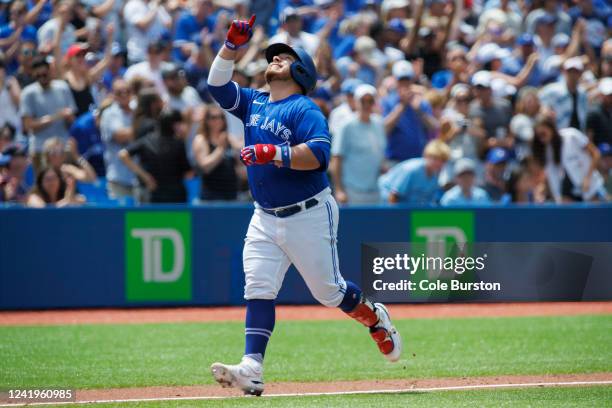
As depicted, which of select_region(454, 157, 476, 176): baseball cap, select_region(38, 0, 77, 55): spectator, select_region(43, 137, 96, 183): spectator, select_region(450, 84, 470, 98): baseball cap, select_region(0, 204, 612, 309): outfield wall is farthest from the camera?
select_region(38, 0, 77, 55): spectator

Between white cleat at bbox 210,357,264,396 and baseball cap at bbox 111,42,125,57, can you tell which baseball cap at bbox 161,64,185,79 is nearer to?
baseball cap at bbox 111,42,125,57

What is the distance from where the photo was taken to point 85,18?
14.9 m

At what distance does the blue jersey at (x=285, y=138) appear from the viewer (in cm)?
644

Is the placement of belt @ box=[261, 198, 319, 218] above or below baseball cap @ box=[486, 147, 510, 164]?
above

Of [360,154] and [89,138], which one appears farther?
[89,138]

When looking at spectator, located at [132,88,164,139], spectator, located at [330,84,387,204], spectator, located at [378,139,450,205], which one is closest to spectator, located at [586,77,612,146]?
spectator, located at [378,139,450,205]

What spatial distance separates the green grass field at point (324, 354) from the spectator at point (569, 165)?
2658mm

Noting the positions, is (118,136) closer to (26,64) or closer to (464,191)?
(26,64)

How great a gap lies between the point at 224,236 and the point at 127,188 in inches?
59.6

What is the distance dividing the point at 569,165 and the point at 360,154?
280 cm

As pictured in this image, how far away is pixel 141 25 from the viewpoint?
14.5 metres

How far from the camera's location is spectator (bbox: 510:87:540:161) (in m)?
13.6

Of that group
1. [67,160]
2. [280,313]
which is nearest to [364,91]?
[280,313]

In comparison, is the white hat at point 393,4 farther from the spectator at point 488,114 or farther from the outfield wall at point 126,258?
the outfield wall at point 126,258
